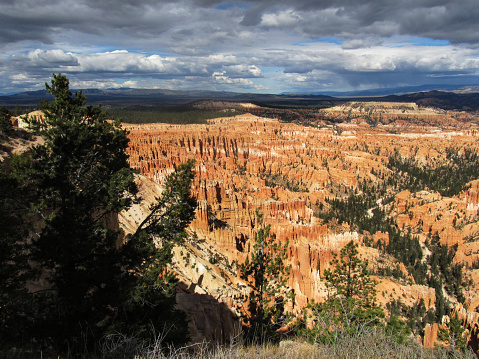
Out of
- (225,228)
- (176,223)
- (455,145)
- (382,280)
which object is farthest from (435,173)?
(176,223)

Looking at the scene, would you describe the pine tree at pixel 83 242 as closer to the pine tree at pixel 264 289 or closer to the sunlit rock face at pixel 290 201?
the pine tree at pixel 264 289

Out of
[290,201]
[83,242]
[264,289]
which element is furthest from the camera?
[290,201]

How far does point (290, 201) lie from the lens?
38.2m

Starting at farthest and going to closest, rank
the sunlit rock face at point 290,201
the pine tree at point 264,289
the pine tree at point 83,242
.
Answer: the sunlit rock face at point 290,201 < the pine tree at point 264,289 < the pine tree at point 83,242

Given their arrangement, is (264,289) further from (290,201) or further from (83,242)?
(290,201)

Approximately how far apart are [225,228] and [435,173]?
261 feet

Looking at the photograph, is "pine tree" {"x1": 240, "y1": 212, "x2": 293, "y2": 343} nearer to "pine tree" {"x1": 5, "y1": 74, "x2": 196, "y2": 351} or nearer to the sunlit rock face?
the sunlit rock face

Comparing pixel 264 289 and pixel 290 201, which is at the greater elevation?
pixel 264 289

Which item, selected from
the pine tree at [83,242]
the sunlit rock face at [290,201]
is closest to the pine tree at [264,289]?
the sunlit rock face at [290,201]

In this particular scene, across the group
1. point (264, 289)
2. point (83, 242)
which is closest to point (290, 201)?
point (264, 289)

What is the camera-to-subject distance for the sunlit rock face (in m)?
22.7

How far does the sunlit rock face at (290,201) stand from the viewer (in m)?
22.7

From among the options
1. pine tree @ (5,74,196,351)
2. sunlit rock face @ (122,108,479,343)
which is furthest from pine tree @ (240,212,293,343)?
pine tree @ (5,74,196,351)

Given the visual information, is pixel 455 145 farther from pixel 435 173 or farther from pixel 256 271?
pixel 256 271
